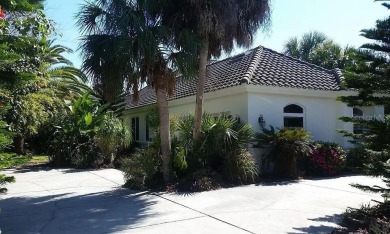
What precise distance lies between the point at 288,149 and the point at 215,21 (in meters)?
4.86

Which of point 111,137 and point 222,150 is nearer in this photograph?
point 222,150

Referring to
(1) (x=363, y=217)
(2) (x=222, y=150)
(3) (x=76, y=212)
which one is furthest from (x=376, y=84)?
(3) (x=76, y=212)

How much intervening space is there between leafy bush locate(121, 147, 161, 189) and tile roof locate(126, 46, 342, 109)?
3.31m

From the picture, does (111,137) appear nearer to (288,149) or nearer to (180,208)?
(288,149)

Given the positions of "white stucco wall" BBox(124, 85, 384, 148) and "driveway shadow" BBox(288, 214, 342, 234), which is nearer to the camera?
"driveway shadow" BBox(288, 214, 342, 234)

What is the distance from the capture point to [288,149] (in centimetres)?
1262

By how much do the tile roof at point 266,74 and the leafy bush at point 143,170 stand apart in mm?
3307

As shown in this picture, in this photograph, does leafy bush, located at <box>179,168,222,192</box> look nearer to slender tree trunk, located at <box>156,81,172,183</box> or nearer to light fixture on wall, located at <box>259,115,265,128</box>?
slender tree trunk, located at <box>156,81,172,183</box>

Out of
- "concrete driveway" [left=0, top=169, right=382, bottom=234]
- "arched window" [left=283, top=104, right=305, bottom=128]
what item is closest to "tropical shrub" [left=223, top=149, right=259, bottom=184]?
"concrete driveway" [left=0, top=169, right=382, bottom=234]

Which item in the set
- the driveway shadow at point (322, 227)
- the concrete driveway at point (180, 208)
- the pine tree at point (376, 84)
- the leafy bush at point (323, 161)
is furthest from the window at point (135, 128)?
the pine tree at point (376, 84)

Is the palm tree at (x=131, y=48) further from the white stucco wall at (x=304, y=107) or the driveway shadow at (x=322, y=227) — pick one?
the driveway shadow at (x=322, y=227)

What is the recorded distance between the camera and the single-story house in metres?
13.9

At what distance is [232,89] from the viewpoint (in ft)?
46.0

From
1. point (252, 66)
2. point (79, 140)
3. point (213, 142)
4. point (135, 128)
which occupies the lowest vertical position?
point (213, 142)
